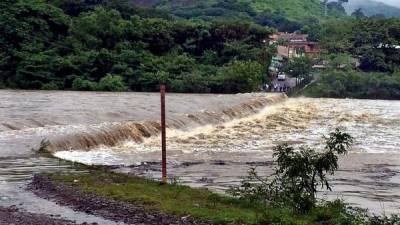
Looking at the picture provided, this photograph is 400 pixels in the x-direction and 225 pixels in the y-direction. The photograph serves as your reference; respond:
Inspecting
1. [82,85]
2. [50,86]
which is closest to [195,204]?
[50,86]

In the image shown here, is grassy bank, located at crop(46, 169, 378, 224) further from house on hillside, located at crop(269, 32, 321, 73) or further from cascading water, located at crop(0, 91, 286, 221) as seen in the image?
house on hillside, located at crop(269, 32, 321, 73)

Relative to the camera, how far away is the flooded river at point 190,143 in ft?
47.9

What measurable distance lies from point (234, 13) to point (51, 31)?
221 feet

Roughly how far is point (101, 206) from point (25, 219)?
1.37m

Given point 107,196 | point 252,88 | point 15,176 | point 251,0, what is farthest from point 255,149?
point 251,0

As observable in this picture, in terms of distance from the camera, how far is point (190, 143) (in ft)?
78.0

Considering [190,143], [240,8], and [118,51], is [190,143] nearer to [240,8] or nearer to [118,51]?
[118,51]

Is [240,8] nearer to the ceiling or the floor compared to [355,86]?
nearer to the ceiling

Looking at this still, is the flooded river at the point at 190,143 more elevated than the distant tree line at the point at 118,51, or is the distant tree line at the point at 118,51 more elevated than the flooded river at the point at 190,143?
the distant tree line at the point at 118,51

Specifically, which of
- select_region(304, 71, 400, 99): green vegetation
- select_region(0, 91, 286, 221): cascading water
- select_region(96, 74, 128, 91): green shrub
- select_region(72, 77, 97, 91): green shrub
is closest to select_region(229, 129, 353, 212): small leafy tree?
select_region(0, 91, 286, 221): cascading water

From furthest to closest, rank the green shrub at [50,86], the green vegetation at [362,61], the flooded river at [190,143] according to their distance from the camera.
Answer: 1. the green vegetation at [362,61]
2. the green shrub at [50,86]
3. the flooded river at [190,143]

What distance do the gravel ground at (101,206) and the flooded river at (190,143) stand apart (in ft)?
1.26

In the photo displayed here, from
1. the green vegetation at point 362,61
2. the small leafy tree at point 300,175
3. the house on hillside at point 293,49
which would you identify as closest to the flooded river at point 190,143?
the small leafy tree at point 300,175

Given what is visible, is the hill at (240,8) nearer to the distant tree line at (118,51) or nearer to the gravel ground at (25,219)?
the distant tree line at (118,51)
